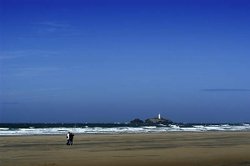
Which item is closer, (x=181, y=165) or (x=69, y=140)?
(x=181, y=165)

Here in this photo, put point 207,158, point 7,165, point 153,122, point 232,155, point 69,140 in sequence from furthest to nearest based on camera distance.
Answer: point 153,122 → point 69,140 → point 232,155 → point 207,158 → point 7,165

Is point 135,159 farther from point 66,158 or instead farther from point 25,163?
point 25,163

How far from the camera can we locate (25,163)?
23953 millimetres

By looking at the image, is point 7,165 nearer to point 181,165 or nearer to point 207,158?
point 181,165

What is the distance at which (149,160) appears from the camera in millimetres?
25438

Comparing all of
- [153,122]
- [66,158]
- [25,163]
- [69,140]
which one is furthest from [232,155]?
[153,122]

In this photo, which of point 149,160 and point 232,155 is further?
point 232,155

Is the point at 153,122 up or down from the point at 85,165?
up

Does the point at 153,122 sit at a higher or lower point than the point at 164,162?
higher

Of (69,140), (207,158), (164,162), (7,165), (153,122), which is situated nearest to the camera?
(7,165)

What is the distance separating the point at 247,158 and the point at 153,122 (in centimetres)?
13418

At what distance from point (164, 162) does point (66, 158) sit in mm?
5494

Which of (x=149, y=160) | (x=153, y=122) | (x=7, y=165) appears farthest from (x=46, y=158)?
(x=153, y=122)

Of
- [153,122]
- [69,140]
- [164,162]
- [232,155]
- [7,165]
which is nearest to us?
[7,165]
